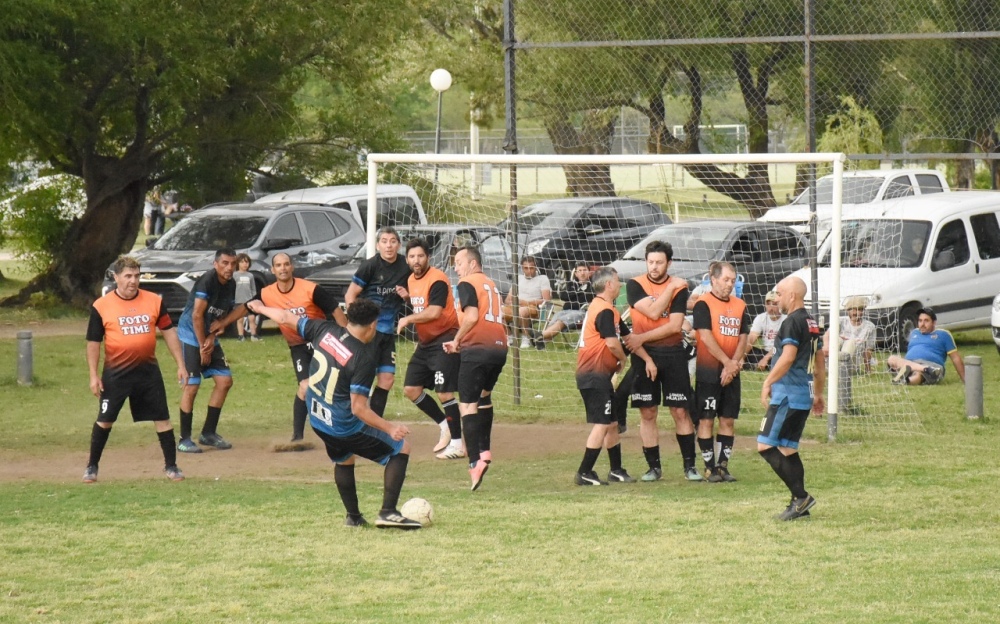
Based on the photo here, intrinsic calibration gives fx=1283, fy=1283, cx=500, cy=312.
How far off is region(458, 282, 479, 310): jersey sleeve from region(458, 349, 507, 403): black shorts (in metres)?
0.37

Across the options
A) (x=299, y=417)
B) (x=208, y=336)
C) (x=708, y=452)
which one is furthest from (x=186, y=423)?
(x=708, y=452)

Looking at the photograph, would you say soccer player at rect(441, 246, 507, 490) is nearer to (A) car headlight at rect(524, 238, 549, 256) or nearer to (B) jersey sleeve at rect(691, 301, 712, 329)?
(B) jersey sleeve at rect(691, 301, 712, 329)

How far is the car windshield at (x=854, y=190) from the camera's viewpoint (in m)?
19.2

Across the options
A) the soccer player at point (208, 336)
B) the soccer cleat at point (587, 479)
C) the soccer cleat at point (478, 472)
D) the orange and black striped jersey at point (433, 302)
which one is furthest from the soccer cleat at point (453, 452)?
the soccer player at point (208, 336)

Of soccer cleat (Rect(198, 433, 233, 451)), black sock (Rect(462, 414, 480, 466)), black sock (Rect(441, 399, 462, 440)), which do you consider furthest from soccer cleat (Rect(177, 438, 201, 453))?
black sock (Rect(462, 414, 480, 466))

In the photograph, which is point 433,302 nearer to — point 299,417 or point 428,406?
point 428,406

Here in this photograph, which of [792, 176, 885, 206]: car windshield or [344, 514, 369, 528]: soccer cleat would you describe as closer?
[344, 514, 369, 528]: soccer cleat

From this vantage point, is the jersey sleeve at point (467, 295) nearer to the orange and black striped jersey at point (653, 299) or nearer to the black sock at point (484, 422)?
the black sock at point (484, 422)

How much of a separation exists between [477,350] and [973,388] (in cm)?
564

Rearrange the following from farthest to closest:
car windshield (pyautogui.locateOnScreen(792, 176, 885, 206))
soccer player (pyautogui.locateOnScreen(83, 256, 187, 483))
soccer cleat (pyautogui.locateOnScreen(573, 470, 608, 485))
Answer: car windshield (pyautogui.locateOnScreen(792, 176, 885, 206)) → soccer cleat (pyautogui.locateOnScreen(573, 470, 608, 485)) → soccer player (pyautogui.locateOnScreen(83, 256, 187, 483))

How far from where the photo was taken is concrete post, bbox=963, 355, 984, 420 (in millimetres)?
12914

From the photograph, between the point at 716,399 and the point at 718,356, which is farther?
the point at 716,399

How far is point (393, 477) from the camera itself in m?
8.51

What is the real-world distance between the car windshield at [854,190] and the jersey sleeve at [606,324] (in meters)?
9.57
